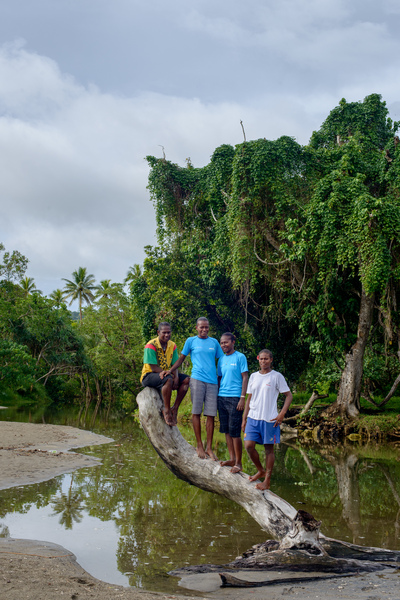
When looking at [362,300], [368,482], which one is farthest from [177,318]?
[368,482]

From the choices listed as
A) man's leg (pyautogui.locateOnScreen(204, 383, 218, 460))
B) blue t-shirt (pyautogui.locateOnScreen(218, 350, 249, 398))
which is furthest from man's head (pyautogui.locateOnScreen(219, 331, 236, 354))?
man's leg (pyautogui.locateOnScreen(204, 383, 218, 460))

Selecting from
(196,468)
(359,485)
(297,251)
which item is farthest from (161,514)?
(297,251)

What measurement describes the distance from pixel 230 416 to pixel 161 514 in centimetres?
213

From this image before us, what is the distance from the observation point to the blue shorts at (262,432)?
6.50 metres

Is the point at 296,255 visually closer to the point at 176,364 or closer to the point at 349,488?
the point at 349,488

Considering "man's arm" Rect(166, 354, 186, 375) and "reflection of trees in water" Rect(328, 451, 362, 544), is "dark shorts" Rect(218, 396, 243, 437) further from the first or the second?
"reflection of trees in water" Rect(328, 451, 362, 544)

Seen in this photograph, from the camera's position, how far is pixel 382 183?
20.5m

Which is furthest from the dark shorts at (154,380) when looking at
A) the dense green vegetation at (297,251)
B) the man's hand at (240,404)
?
the dense green vegetation at (297,251)

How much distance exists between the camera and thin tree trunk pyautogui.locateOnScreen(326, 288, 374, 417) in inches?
737

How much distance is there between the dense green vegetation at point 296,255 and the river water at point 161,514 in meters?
7.38

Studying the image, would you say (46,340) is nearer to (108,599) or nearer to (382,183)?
(382,183)

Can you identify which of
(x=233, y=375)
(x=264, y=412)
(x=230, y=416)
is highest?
(x=233, y=375)

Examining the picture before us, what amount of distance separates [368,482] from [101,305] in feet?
111

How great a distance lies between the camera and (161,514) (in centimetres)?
789
